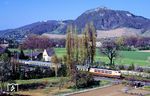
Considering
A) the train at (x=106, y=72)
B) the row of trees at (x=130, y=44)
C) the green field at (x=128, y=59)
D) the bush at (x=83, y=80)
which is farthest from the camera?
the row of trees at (x=130, y=44)

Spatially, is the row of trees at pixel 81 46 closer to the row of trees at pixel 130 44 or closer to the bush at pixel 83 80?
the bush at pixel 83 80

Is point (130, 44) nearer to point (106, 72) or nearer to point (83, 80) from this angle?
point (106, 72)

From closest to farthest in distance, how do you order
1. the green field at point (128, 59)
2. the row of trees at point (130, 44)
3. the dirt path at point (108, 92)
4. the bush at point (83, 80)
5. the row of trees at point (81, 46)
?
1. the dirt path at point (108, 92)
2. the bush at point (83, 80)
3. the row of trees at point (81, 46)
4. the green field at point (128, 59)
5. the row of trees at point (130, 44)

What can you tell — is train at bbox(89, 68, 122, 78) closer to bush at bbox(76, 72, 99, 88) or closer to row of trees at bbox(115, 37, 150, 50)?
bush at bbox(76, 72, 99, 88)

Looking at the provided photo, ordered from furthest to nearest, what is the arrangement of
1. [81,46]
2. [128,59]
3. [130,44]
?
1. [130,44]
2. [128,59]
3. [81,46]

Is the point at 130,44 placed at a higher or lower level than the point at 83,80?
higher

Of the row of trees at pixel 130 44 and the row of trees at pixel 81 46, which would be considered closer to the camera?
the row of trees at pixel 81 46

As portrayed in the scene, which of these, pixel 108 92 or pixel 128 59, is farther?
pixel 128 59

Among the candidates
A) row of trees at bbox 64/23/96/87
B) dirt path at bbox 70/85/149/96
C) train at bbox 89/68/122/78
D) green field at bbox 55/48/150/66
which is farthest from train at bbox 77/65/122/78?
green field at bbox 55/48/150/66

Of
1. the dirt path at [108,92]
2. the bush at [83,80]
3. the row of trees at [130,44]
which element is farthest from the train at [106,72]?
the row of trees at [130,44]

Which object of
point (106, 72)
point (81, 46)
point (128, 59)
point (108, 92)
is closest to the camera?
point (108, 92)

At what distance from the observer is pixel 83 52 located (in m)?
39.7

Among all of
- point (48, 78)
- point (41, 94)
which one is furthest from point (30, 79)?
point (41, 94)

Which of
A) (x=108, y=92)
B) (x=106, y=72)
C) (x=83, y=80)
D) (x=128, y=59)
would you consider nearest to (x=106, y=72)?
(x=106, y=72)
